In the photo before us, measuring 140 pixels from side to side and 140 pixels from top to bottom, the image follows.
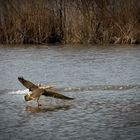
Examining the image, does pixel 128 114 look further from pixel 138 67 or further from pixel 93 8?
pixel 93 8

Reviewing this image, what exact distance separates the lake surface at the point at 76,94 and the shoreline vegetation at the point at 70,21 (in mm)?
1335

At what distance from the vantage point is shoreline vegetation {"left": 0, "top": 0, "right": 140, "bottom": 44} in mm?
A: 20312

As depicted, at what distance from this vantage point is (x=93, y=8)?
2100 centimetres

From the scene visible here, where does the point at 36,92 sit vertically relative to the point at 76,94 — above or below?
above

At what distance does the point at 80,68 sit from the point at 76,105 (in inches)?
193

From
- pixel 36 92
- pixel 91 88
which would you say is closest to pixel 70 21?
pixel 91 88

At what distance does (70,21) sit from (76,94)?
375 inches

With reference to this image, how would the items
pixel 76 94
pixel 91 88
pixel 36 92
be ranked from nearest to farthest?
pixel 36 92
pixel 76 94
pixel 91 88

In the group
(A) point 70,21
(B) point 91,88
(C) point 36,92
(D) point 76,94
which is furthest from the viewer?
(A) point 70,21

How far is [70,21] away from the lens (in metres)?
20.7

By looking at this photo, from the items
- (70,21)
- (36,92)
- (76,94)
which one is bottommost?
(76,94)

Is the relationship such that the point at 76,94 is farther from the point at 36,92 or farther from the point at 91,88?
the point at 36,92

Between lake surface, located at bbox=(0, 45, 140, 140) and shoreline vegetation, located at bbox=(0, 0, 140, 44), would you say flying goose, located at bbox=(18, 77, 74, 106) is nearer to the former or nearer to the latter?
lake surface, located at bbox=(0, 45, 140, 140)

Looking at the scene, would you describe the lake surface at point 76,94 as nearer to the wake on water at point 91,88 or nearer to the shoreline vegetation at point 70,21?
the wake on water at point 91,88
